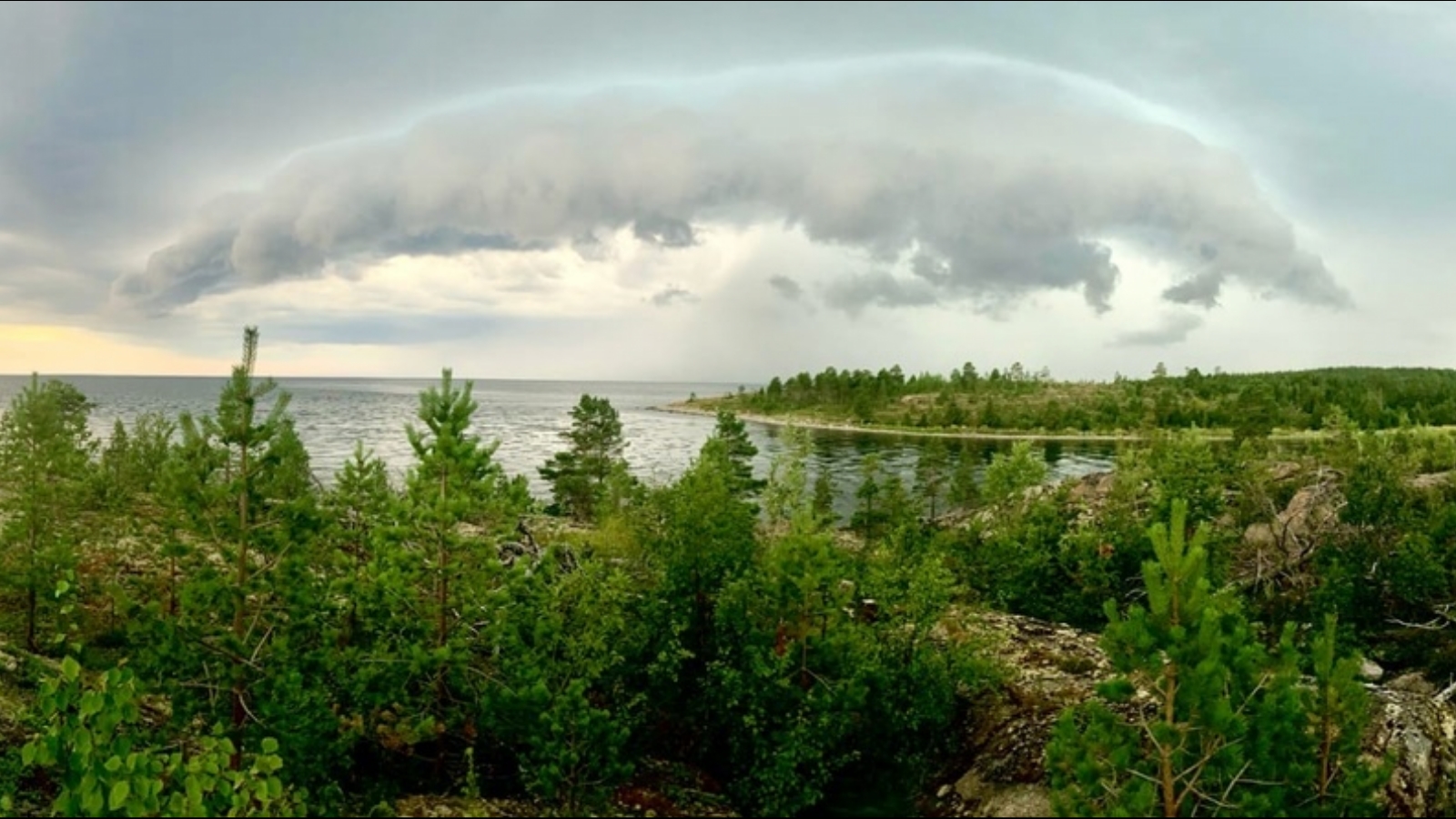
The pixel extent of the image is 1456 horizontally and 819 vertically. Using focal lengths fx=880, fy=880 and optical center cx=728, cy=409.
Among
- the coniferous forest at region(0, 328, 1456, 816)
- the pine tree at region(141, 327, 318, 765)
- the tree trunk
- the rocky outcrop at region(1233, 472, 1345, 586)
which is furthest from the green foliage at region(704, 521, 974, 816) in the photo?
the rocky outcrop at region(1233, 472, 1345, 586)

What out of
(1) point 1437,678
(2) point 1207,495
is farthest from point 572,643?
(2) point 1207,495

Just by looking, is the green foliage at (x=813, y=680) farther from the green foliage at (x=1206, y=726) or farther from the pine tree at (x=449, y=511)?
the green foliage at (x=1206, y=726)

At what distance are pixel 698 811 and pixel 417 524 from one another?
7429 mm

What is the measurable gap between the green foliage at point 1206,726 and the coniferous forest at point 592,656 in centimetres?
5

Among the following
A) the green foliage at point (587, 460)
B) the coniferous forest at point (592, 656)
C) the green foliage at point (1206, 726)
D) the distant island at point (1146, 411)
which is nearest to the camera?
the green foliage at point (1206, 726)

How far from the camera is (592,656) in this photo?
1642 cm

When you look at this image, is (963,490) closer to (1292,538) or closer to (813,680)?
(1292,538)

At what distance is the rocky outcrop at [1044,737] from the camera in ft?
48.2

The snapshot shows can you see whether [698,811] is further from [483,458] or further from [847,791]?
[483,458]

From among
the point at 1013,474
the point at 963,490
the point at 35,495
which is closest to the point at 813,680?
the point at 35,495

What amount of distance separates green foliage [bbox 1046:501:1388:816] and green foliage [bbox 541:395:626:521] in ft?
158

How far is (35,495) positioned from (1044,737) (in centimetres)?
2336

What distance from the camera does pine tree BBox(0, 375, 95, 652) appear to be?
20516 mm

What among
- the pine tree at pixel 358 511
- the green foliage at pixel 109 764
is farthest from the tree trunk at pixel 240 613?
the green foliage at pixel 109 764
